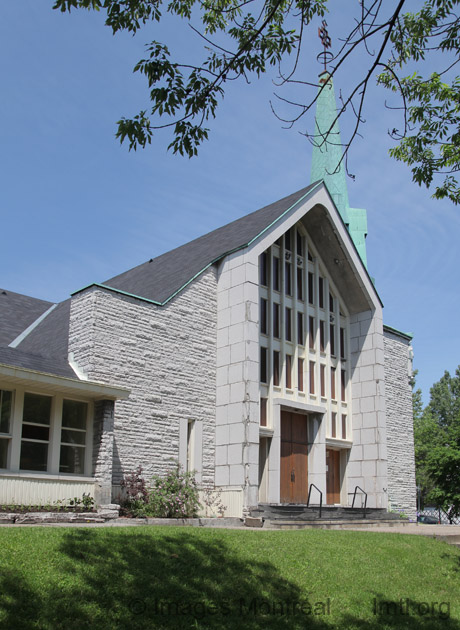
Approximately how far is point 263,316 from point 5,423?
407 inches

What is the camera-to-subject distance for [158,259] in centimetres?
2805

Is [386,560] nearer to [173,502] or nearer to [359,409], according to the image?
[173,502]

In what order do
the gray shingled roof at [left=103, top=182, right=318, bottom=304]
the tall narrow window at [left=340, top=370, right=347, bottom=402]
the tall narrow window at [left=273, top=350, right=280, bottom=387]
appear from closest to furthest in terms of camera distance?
1. the gray shingled roof at [left=103, top=182, right=318, bottom=304]
2. the tall narrow window at [left=273, top=350, right=280, bottom=387]
3. the tall narrow window at [left=340, top=370, right=347, bottom=402]

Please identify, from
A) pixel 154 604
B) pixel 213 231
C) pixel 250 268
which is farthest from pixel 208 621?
pixel 213 231

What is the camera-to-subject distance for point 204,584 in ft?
28.8

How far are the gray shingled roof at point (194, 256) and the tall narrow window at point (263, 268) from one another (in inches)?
45.8

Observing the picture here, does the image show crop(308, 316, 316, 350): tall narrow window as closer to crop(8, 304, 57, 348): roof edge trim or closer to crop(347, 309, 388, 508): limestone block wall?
crop(347, 309, 388, 508): limestone block wall

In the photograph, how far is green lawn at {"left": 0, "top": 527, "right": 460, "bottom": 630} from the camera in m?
7.45

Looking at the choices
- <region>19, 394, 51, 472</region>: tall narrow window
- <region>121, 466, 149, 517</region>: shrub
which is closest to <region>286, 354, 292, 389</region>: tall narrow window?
<region>121, 466, 149, 517</region>: shrub

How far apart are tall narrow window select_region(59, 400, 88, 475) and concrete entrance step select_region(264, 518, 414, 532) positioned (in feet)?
17.9

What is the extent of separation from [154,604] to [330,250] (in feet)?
64.7

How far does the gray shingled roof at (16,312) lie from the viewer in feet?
79.8

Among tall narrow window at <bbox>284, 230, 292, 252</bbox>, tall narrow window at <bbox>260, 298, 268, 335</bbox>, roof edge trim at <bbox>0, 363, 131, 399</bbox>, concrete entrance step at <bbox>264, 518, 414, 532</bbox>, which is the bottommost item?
concrete entrance step at <bbox>264, 518, 414, 532</bbox>

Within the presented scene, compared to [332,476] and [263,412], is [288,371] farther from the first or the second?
[332,476]
